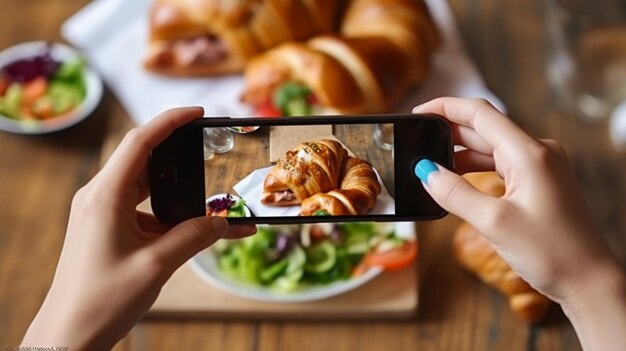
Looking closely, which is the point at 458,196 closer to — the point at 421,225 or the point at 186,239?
the point at 186,239

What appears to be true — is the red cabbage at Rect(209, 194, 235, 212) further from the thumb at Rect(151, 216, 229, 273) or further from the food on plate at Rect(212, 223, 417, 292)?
the food on plate at Rect(212, 223, 417, 292)

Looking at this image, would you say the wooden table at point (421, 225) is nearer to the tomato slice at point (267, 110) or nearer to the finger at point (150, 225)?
the tomato slice at point (267, 110)

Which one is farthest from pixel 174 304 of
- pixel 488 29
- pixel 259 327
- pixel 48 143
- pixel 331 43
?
pixel 488 29

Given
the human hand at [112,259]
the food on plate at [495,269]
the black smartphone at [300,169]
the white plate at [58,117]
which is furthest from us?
the white plate at [58,117]

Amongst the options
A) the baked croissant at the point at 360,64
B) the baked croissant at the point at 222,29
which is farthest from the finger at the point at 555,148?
the baked croissant at the point at 222,29

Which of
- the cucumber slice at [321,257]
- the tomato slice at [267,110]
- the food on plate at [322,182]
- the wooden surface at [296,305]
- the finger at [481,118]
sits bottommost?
the wooden surface at [296,305]

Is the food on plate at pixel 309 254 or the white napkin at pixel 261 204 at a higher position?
the white napkin at pixel 261 204

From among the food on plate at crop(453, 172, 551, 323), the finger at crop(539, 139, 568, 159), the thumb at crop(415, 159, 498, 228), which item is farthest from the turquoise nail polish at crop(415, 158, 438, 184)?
the food on plate at crop(453, 172, 551, 323)
